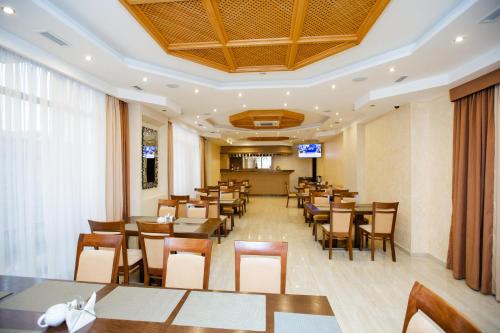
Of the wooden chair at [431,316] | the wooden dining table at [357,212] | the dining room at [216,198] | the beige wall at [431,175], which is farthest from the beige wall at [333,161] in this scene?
the wooden chair at [431,316]

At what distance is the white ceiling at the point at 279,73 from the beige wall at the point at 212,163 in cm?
611

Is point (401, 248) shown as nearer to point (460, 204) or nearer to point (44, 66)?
point (460, 204)

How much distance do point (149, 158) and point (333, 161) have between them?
7.59 meters

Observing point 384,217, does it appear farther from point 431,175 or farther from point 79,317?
point 79,317

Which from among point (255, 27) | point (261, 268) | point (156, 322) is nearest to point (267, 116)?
point (255, 27)

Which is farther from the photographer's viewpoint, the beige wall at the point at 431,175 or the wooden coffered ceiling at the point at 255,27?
the beige wall at the point at 431,175

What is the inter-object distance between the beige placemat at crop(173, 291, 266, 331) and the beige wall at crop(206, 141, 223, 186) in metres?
10.1

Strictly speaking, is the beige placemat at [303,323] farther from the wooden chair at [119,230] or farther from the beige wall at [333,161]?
the beige wall at [333,161]

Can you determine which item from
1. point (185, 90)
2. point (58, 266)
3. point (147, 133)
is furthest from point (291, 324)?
point (147, 133)

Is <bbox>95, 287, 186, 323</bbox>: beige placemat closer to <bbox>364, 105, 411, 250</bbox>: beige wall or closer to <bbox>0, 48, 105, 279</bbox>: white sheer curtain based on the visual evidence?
<bbox>0, 48, 105, 279</bbox>: white sheer curtain

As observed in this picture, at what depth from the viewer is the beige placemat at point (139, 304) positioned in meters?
1.26

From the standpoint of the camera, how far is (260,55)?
3346 millimetres

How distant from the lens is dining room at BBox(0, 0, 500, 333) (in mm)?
1439

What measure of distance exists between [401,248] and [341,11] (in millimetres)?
4527
